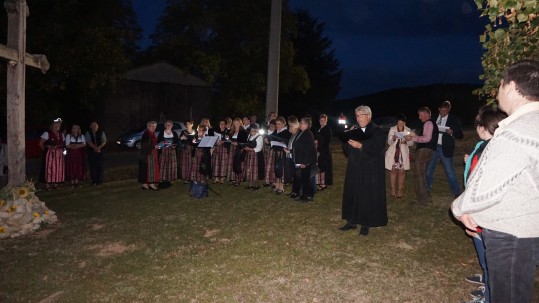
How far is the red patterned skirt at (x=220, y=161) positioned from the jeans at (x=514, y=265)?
8966mm

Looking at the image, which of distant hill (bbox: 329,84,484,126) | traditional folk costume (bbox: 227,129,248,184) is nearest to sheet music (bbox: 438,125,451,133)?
traditional folk costume (bbox: 227,129,248,184)

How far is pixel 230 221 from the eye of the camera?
25.2 ft

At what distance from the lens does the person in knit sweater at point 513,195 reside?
229cm

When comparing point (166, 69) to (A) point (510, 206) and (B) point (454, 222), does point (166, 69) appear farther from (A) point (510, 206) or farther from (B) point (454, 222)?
(A) point (510, 206)

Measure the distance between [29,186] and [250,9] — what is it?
22468 millimetres

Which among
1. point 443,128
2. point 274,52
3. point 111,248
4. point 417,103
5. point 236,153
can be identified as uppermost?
point 417,103

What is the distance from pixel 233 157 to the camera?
36.2ft

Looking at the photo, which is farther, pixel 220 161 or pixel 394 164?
pixel 220 161

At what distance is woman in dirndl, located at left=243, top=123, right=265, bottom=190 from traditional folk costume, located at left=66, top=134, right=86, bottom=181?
4636 millimetres

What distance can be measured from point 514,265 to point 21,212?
7.37 metres

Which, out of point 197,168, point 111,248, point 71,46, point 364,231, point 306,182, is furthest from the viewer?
point 71,46

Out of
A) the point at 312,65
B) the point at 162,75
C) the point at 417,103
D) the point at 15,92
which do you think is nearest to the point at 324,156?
the point at 15,92

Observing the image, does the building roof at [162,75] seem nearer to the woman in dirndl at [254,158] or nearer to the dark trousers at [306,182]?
the woman in dirndl at [254,158]

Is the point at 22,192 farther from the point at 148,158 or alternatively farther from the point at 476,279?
the point at 476,279
